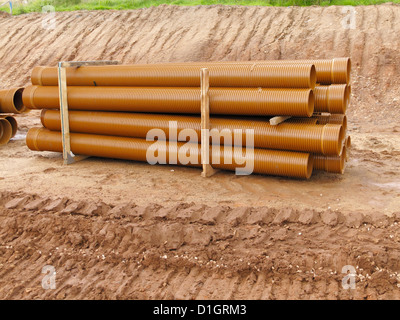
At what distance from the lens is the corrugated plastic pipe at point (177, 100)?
6781 millimetres

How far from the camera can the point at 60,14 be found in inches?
919

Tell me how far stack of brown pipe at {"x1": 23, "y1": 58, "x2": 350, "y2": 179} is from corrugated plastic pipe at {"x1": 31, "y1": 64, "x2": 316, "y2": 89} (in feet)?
0.05

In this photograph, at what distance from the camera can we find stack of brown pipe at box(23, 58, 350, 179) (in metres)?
6.84

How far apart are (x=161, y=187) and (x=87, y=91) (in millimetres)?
2844

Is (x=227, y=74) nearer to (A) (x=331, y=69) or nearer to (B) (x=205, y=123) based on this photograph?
(B) (x=205, y=123)

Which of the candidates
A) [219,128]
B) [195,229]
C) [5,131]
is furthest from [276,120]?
[5,131]

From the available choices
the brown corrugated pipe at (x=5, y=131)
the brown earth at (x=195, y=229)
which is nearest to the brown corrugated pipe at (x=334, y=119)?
the brown earth at (x=195, y=229)

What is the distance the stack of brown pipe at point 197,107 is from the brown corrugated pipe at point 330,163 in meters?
0.07

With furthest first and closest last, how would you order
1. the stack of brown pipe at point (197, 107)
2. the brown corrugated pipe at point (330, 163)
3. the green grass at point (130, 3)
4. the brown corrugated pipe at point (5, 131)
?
1. the green grass at point (130, 3)
2. the brown corrugated pipe at point (5, 131)
3. the brown corrugated pipe at point (330, 163)
4. the stack of brown pipe at point (197, 107)

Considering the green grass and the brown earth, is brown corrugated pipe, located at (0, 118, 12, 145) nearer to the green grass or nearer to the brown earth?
the brown earth

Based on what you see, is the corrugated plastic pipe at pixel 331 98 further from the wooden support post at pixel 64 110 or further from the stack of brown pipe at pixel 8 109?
the stack of brown pipe at pixel 8 109

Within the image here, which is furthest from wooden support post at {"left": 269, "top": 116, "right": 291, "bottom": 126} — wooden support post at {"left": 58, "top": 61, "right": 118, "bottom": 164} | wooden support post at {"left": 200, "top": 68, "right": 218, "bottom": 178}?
wooden support post at {"left": 58, "top": 61, "right": 118, "bottom": 164}

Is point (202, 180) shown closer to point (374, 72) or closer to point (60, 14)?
point (374, 72)

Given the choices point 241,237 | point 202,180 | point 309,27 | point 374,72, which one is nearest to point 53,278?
point 241,237
